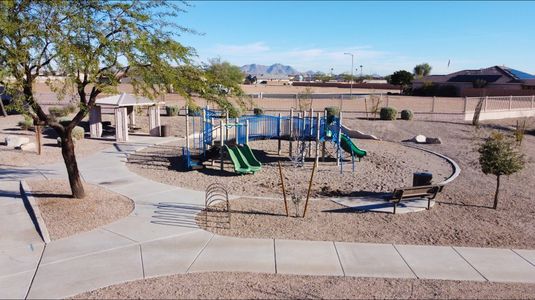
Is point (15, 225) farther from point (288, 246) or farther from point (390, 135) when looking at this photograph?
point (390, 135)

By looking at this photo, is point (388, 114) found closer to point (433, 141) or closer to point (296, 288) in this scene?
point (433, 141)

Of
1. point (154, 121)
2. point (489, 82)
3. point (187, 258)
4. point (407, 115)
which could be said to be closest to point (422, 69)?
point (489, 82)

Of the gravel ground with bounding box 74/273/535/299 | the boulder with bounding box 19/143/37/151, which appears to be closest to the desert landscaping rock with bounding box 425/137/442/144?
the gravel ground with bounding box 74/273/535/299

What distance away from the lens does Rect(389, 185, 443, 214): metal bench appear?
11047 millimetres

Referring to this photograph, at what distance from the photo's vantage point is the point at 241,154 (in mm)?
15938

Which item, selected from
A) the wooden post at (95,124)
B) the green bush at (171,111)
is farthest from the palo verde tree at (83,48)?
the green bush at (171,111)

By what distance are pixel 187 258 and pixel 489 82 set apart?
73.8m

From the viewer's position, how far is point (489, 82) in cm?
7106

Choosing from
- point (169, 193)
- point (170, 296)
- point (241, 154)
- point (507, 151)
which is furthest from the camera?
point (241, 154)

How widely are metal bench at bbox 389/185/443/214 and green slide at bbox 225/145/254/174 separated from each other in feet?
18.0

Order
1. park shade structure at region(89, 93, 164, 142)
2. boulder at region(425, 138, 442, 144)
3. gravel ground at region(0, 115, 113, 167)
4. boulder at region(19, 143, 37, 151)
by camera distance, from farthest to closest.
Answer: boulder at region(425, 138, 442, 144) < park shade structure at region(89, 93, 164, 142) < boulder at region(19, 143, 37, 151) < gravel ground at region(0, 115, 113, 167)

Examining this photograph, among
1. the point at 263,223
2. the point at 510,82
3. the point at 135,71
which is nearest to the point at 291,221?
the point at 263,223

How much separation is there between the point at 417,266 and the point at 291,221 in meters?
3.18

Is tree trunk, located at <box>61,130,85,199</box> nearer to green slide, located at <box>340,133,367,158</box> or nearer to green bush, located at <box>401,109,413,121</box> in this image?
green slide, located at <box>340,133,367,158</box>
